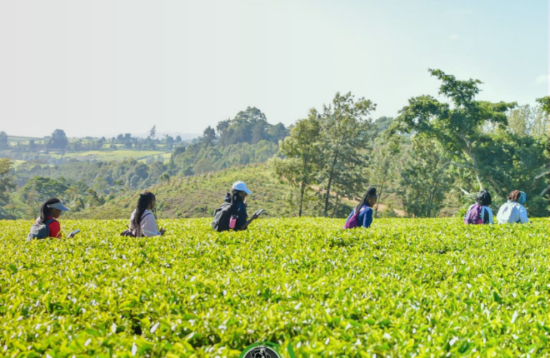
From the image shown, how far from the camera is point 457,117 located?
25078 mm

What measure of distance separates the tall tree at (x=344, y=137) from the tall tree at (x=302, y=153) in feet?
1.96

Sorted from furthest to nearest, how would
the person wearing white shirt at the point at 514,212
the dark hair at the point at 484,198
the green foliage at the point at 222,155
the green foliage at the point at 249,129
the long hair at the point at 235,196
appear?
1. the green foliage at the point at 249,129
2. the green foliage at the point at 222,155
3. the person wearing white shirt at the point at 514,212
4. the dark hair at the point at 484,198
5. the long hair at the point at 235,196

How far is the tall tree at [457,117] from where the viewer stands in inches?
992

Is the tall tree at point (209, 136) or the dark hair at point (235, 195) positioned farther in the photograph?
the tall tree at point (209, 136)

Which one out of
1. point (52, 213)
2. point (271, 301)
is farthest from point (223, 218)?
point (271, 301)

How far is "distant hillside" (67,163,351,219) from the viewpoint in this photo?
152ft

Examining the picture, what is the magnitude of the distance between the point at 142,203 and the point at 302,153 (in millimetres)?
22934

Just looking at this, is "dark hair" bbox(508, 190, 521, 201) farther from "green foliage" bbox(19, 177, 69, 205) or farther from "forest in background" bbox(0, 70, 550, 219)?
"green foliage" bbox(19, 177, 69, 205)

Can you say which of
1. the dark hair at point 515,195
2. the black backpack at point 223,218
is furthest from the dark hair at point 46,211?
the dark hair at point 515,195

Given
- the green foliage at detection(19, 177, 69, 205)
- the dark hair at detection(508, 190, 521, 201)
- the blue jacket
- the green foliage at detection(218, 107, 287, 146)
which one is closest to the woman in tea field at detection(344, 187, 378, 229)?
the blue jacket

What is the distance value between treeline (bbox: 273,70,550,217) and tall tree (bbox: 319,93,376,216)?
7 cm

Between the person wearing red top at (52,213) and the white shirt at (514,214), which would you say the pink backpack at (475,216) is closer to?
the white shirt at (514,214)

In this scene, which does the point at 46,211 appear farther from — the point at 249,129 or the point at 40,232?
the point at 249,129

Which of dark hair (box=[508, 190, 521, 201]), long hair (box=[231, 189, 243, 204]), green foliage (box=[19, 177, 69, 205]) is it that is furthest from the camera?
green foliage (box=[19, 177, 69, 205])
